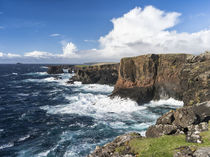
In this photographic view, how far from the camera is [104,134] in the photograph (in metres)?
24.0

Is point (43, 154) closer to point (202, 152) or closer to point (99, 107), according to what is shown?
point (202, 152)

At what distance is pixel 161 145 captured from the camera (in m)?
12.1

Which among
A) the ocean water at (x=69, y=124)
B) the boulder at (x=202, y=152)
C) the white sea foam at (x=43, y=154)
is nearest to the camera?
the boulder at (x=202, y=152)

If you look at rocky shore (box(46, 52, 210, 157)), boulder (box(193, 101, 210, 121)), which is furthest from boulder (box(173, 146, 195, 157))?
boulder (box(193, 101, 210, 121))

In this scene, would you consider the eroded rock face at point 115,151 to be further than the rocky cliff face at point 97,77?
No

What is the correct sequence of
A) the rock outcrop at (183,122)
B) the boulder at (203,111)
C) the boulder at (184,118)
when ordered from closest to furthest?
the rock outcrop at (183,122) < the boulder at (184,118) < the boulder at (203,111)

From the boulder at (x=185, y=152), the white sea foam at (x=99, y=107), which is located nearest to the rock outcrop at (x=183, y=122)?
the boulder at (x=185, y=152)

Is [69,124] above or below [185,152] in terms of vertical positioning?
below

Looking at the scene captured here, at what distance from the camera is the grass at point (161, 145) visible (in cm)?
1090

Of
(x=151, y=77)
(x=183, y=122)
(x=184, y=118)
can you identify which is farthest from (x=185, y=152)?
(x=151, y=77)

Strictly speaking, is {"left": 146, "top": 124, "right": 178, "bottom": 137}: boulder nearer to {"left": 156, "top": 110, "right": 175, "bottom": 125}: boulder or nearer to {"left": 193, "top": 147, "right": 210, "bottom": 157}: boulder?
{"left": 156, "top": 110, "right": 175, "bottom": 125}: boulder

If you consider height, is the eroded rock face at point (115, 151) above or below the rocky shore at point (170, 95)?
below

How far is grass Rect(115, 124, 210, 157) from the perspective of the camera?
1090cm

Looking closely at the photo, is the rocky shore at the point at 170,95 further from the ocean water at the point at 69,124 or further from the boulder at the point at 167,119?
the ocean water at the point at 69,124
